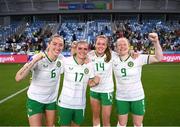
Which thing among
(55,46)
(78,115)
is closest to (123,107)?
(78,115)

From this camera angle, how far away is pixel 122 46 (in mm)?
7484

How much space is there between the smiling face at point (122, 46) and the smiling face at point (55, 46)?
48.6 inches

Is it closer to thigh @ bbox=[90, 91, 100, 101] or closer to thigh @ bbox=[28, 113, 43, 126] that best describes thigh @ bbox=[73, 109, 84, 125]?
thigh @ bbox=[28, 113, 43, 126]

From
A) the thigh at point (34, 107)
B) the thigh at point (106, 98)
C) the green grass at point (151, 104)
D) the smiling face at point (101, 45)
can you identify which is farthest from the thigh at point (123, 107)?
the green grass at point (151, 104)

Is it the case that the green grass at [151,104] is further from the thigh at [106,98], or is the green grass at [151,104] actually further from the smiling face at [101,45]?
the smiling face at [101,45]

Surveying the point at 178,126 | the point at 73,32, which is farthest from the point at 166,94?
the point at 73,32

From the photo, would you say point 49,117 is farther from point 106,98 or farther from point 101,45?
point 101,45

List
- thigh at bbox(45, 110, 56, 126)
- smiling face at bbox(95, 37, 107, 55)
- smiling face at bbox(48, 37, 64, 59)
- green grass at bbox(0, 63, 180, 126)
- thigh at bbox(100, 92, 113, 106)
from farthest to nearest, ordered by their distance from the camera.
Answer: green grass at bbox(0, 63, 180, 126)
thigh at bbox(100, 92, 113, 106)
smiling face at bbox(95, 37, 107, 55)
thigh at bbox(45, 110, 56, 126)
smiling face at bbox(48, 37, 64, 59)

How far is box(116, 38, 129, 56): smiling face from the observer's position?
7.42 meters

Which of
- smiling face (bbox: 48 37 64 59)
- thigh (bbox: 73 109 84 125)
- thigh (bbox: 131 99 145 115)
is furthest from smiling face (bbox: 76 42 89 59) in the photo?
thigh (bbox: 131 99 145 115)

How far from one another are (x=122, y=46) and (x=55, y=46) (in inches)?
56.1

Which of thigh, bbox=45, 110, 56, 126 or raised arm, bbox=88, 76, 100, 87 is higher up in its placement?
raised arm, bbox=88, 76, 100, 87

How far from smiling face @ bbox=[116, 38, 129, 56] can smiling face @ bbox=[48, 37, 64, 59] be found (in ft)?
4.05

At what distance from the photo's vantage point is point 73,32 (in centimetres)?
4550
